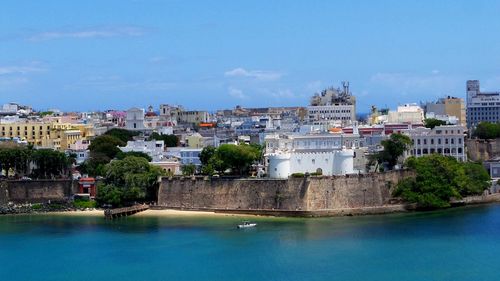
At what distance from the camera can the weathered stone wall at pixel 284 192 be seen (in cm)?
4028

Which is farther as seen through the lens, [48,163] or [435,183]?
[48,163]

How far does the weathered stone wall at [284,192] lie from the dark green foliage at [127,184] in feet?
2.48

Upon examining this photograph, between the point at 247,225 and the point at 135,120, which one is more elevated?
→ the point at 135,120

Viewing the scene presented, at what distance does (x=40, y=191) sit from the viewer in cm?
Result: 4581

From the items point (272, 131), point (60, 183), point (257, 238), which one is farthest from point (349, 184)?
point (272, 131)

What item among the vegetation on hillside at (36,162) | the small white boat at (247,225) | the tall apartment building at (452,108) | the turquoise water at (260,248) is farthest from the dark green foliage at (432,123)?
the small white boat at (247,225)

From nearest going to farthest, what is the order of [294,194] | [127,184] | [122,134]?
[294,194] < [127,184] < [122,134]

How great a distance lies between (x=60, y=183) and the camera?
45938mm

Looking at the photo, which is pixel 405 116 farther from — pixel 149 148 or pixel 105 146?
pixel 105 146

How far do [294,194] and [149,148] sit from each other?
1514 cm

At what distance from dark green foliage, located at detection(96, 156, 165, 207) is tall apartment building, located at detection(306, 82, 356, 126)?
22.7m

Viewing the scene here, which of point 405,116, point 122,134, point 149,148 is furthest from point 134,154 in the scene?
point 405,116

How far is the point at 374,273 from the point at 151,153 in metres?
24.4

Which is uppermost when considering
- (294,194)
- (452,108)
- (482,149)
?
(452,108)
